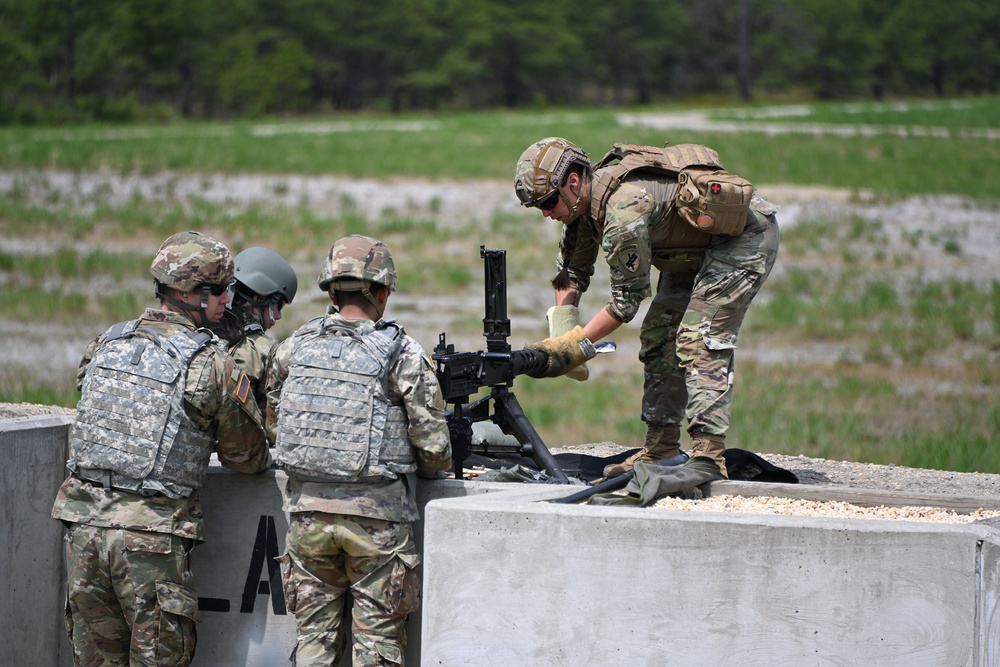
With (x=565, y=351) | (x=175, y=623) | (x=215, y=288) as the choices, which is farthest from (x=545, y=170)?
(x=175, y=623)

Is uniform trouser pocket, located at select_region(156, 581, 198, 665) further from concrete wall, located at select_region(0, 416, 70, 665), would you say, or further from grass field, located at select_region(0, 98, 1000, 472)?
grass field, located at select_region(0, 98, 1000, 472)

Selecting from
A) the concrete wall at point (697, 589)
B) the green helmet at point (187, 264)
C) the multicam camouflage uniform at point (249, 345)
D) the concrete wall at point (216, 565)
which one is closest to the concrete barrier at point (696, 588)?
the concrete wall at point (697, 589)

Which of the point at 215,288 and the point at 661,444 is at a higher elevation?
the point at 215,288

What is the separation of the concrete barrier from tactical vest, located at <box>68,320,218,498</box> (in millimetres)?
1029

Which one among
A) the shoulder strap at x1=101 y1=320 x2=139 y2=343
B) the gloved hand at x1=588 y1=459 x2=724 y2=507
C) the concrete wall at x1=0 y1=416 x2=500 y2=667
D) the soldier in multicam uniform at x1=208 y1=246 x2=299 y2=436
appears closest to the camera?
the shoulder strap at x1=101 y1=320 x2=139 y2=343

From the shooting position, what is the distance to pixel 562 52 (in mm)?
68125

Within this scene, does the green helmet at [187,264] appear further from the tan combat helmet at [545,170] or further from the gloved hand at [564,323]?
the gloved hand at [564,323]

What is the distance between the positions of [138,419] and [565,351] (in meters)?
2.15

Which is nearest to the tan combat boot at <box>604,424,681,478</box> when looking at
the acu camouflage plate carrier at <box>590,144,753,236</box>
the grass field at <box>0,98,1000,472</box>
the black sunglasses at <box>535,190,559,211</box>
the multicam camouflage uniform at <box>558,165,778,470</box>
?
the multicam camouflage uniform at <box>558,165,778,470</box>

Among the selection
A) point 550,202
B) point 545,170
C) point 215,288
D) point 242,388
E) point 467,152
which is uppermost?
point 467,152

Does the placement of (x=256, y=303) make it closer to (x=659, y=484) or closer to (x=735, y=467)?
(x=659, y=484)

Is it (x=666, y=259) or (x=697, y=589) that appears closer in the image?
(x=697, y=589)

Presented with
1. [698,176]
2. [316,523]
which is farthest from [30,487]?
[698,176]

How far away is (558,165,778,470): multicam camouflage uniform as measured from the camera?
6098 mm
